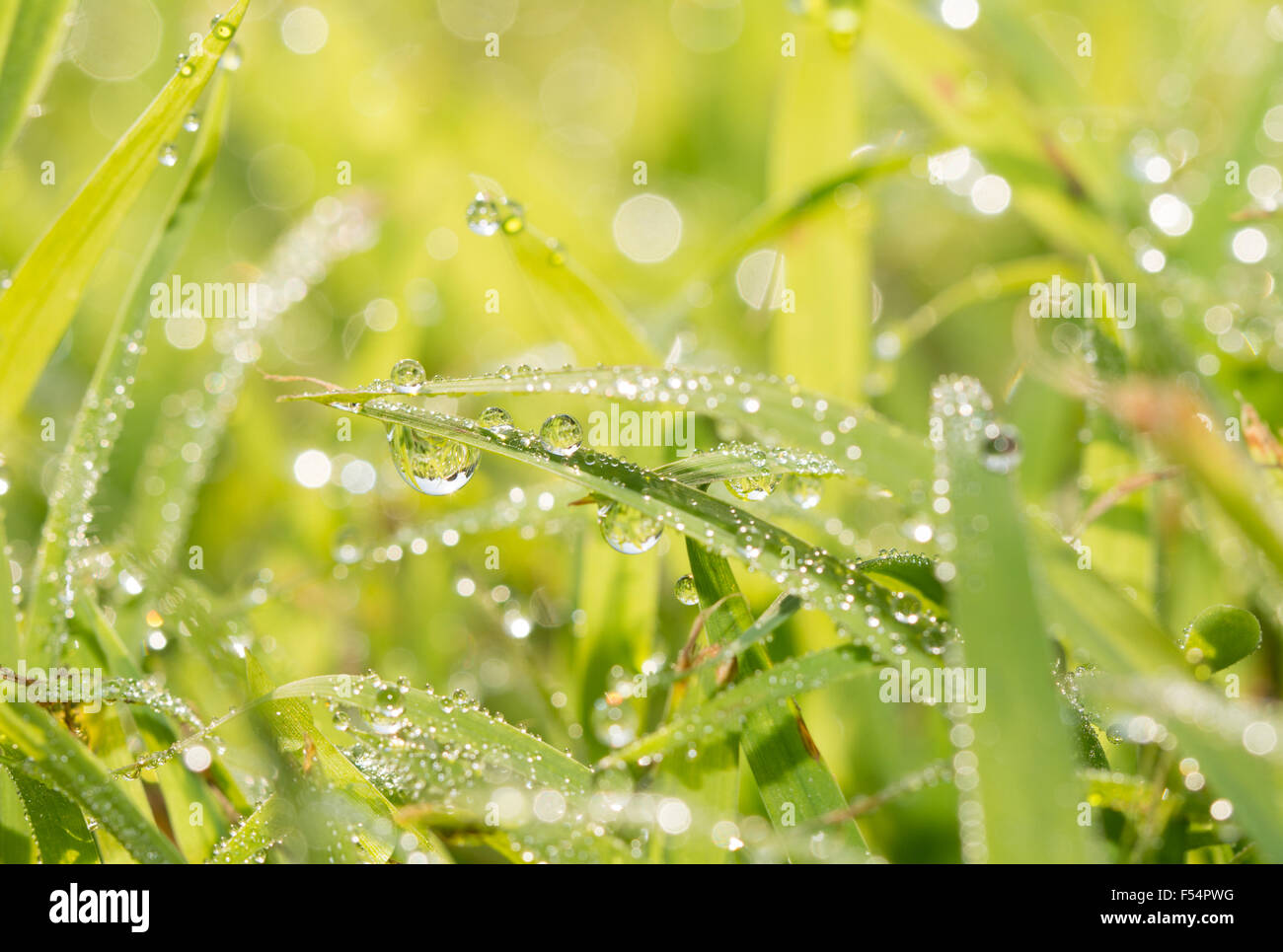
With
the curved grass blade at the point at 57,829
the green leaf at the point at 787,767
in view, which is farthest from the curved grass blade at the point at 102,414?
the green leaf at the point at 787,767

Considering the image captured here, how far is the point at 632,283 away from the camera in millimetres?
2248

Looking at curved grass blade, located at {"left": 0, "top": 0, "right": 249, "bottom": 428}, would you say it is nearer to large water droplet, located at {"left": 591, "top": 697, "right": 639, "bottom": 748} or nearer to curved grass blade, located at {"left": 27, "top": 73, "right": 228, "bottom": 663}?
curved grass blade, located at {"left": 27, "top": 73, "right": 228, "bottom": 663}

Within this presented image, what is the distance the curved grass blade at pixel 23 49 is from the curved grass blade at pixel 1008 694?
1202 mm

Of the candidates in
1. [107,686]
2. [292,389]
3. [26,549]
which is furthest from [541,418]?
[107,686]

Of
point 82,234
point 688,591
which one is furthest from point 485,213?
point 688,591

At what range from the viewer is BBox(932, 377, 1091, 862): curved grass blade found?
710 mm

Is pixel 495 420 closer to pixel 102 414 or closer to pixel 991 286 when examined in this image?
pixel 102 414

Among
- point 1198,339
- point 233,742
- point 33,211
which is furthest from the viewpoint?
point 33,211

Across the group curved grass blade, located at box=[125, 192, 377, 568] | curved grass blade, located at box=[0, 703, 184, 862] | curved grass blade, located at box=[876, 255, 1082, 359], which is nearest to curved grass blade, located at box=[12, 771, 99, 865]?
curved grass blade, located at box=[0, 703, 184, 862]
